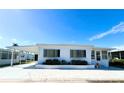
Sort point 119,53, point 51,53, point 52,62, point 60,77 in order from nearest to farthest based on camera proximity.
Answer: point 60,77
point 52,62
point 51,53
point 119,53

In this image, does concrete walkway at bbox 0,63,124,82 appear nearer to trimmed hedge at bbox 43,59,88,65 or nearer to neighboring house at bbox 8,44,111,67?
trimmed hedge at bbox 43,59,88,65

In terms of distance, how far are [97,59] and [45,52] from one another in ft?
24.4

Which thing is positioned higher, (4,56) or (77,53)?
(77,53)

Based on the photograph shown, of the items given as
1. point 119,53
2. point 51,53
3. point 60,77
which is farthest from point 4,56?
point 119,53

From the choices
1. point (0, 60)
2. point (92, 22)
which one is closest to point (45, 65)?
point (0, 60)

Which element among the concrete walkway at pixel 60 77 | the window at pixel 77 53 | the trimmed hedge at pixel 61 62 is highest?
the window at pixel 77 53

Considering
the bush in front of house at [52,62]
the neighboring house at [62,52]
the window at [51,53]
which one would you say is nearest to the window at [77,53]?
the neighboring house at [62,52]

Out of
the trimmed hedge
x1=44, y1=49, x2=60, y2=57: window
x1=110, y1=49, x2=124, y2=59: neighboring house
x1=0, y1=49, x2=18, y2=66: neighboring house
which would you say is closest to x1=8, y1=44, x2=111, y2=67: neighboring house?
x1=44, y1=49, x2=60, y2=57: window

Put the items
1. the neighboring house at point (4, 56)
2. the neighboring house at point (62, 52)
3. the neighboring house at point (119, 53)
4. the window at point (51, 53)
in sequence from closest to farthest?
the neighboring house at point (62, 52), the window at point (51, 53), the neighboring house at point (4, 56), the neighboring house at point (119, 53)

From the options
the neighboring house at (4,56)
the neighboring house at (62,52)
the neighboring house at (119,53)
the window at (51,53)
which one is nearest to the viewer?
the neighboring house at (62,52)

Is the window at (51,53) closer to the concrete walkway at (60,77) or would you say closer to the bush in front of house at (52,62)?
the bush in front of house at (52,62)

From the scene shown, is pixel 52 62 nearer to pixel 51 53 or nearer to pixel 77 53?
pixel 51 53

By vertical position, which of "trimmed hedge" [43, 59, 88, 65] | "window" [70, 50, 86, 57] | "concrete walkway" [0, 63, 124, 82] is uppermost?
"window" [70, 50, 86, 57]

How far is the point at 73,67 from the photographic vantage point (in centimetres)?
1570
